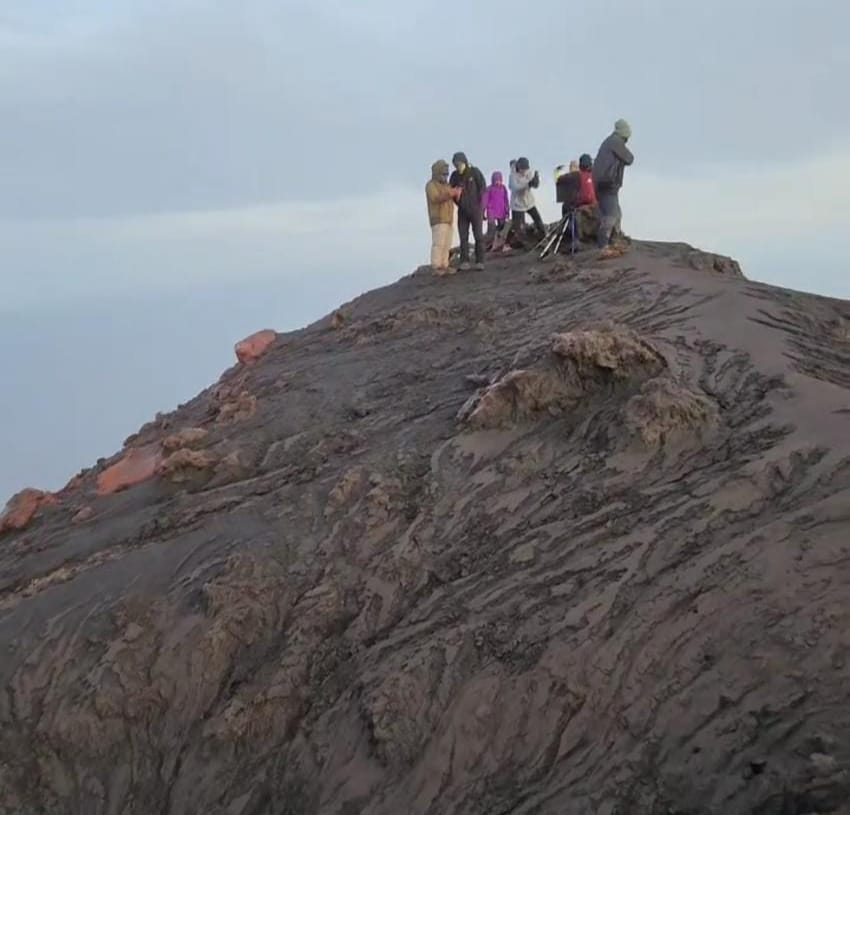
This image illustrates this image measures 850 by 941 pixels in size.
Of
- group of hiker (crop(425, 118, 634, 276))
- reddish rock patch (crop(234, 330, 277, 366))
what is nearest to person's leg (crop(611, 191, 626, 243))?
group of hiker (crop(425, 118, 634, 276))

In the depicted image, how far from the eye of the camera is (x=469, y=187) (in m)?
9.08

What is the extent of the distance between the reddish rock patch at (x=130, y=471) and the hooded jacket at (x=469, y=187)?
391cm

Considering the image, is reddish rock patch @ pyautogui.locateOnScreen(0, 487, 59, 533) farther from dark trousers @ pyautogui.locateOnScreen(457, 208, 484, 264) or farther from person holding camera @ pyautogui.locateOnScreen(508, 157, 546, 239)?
person holding camera @ pyautogui.locateOnScreen(508, 157, 546, 239)

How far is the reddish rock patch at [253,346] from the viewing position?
9109 mm

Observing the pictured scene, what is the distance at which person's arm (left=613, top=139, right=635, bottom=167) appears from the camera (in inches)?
327

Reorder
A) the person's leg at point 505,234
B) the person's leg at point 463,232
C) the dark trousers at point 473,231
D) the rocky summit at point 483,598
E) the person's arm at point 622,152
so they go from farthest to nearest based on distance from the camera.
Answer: the person's leg at point 505,234, the person's leg at point 463,232, the dark trousers at point 473,231, the person's arm at point 622,152, the rocky summit at point 483,598

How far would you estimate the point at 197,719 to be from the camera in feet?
14.2

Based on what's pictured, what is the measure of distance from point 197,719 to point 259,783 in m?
0.55

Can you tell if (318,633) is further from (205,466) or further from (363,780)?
(205,466)

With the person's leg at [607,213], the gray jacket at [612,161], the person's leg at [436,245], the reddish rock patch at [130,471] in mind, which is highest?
the gray jacket at [612,161]

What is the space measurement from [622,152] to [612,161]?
121mm

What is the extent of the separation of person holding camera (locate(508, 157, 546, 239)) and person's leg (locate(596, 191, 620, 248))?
147 centimetres

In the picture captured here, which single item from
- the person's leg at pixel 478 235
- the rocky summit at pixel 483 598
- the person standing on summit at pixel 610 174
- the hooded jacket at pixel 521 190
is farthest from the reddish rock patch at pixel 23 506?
the hooded jacket at pixel 521 190

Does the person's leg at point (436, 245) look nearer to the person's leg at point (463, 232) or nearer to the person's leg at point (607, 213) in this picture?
the person's leg at point (463, 232)
